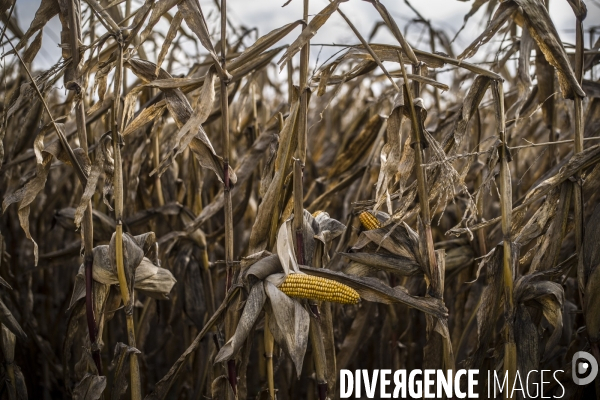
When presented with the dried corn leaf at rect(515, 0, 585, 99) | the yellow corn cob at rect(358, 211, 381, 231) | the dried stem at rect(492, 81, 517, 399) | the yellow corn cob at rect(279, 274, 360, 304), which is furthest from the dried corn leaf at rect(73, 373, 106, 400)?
the dried corn leaf at rect(515, 0, 585, 99)

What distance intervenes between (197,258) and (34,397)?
57.3 inches

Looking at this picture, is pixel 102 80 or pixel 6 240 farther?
pixel 6 240

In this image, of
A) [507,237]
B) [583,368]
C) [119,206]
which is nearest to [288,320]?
[119,206]

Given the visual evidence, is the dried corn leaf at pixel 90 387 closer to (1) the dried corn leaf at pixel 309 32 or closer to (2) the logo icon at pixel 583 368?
(1) the dried corn leaf at pixel 309 32

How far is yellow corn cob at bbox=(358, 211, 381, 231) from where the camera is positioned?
2012 millimetres

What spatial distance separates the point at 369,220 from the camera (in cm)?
202

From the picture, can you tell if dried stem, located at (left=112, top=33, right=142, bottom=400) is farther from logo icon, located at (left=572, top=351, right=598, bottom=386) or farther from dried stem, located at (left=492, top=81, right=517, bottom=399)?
logo icon, located at (left=572, top=351, right=598, bottom=386)

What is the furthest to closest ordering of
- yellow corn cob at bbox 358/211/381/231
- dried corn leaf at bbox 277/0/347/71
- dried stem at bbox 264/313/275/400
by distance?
yellow corn cob at bbox 358/211/381/231, dried stem at bbox 264/313/275/400, dried corn leaf at bbox 277/0/347/71

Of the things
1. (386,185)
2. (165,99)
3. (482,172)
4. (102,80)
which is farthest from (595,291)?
(102,80)

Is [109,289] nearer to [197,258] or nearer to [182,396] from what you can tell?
[197,258]

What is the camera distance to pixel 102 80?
1947 millimetres

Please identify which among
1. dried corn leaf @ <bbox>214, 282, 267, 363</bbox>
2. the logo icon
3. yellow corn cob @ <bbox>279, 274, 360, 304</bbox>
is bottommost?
the logo icon

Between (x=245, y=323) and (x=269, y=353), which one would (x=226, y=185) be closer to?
(x=245, y=323)

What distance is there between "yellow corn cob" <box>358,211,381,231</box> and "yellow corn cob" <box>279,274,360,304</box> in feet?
1.08
